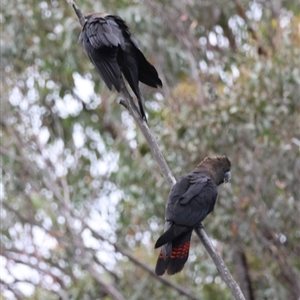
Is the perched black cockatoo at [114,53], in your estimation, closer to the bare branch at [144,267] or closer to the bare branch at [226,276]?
the bare branch at [226,276]

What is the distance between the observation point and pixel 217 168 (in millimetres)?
5145

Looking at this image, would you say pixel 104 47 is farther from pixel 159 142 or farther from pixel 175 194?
pixel 159 142

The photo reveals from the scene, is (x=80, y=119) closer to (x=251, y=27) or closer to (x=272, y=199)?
(x=251, y=27)

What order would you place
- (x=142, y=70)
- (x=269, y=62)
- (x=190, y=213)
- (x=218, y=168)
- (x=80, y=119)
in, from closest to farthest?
1. (x=190, y=213)
2. (x=142, y=70)
3. (x=218, y=168)
4. (x=269, y=62)
5. (x=80, y=119)

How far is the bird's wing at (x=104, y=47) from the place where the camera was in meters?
4.49

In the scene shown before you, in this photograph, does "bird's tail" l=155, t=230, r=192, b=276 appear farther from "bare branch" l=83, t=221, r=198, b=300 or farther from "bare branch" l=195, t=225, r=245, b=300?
"bare branch" l=83, t=221, r=198, b=300

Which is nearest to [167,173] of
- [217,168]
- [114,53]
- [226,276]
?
[226,276]

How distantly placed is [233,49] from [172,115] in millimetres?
1814

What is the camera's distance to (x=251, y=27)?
27.4ft

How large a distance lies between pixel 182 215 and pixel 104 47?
45.7 inches

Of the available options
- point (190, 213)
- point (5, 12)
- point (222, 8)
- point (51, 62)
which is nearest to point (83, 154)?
point (51, 62)

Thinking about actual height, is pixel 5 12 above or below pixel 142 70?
above

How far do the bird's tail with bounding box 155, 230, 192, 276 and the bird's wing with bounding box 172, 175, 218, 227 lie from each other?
0.10m

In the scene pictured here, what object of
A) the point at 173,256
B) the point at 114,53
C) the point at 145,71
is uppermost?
the point at 114,53
